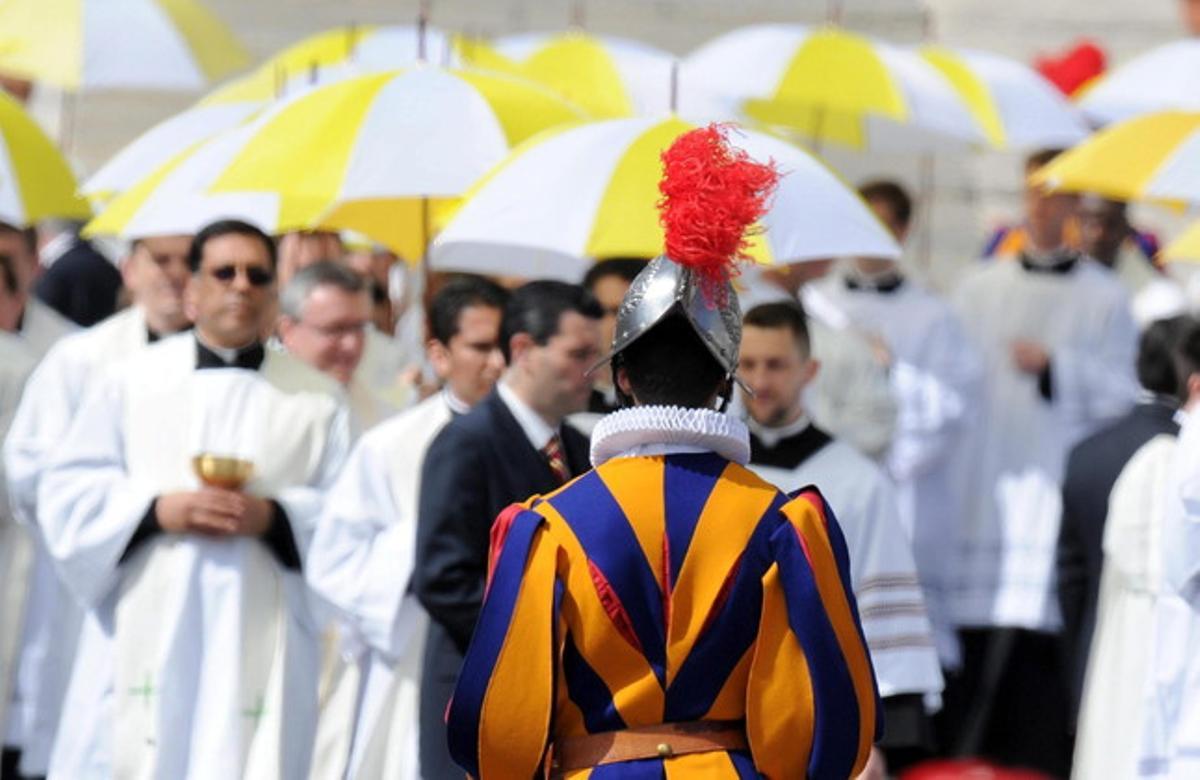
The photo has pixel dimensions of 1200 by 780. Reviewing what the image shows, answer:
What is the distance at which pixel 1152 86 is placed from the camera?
43.9 ft

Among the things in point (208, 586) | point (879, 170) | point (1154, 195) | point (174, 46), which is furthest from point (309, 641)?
point (879, 170)

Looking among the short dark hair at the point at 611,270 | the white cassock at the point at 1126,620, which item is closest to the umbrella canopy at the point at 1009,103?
the white cassock at the point at 1126,620

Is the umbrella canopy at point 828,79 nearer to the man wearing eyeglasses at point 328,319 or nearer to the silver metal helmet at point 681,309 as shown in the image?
the man wearing eyeglasses at point 328,319

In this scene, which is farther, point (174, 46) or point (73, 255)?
point (73, 255)

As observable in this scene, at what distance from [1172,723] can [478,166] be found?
8.41 ft

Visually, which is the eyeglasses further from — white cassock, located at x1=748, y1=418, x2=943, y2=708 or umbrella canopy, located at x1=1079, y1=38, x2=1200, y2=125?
umbrella canopy, located at x1=1079, y1=38, x2=1200, y2=125

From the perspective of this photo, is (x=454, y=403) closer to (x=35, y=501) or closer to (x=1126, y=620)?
(x=35, y=501)

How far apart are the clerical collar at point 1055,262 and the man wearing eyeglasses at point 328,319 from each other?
4.07m

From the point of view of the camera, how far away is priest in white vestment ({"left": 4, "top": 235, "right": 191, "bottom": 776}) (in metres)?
9.45

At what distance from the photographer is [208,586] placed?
28.5 ft

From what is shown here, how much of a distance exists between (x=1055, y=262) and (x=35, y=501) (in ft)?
18.1

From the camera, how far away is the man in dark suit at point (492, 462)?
782 centimetres

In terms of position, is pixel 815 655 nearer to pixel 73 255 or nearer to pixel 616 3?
pixel 73 255

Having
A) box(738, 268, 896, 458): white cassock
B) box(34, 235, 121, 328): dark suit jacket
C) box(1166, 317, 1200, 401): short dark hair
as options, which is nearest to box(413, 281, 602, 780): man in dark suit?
box(1166, 317, 1200, 401): short dark hair
